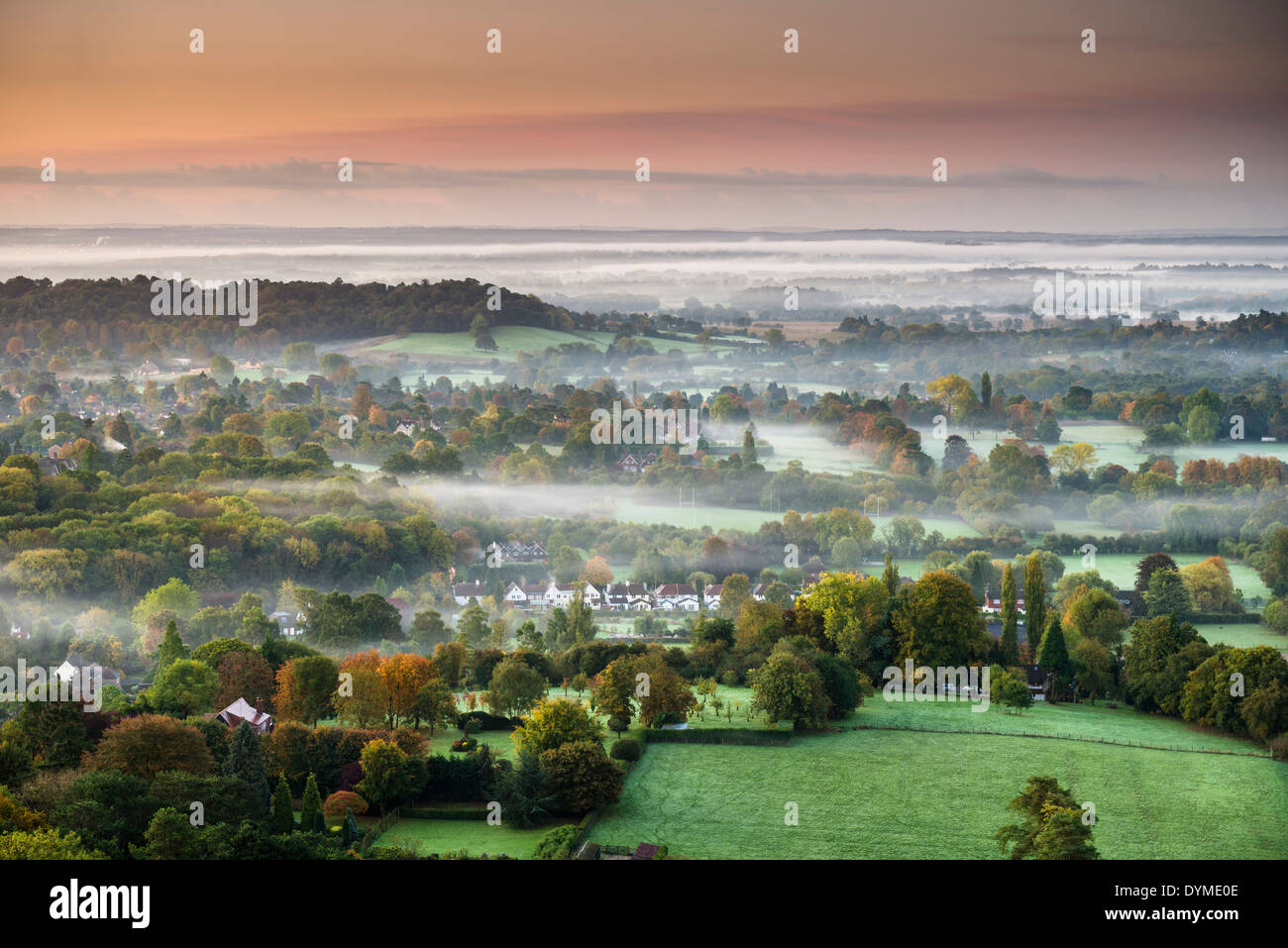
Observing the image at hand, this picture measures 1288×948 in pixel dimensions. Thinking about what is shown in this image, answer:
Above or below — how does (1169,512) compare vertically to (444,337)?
below

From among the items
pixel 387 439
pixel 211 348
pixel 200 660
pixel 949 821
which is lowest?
pixel 949 821

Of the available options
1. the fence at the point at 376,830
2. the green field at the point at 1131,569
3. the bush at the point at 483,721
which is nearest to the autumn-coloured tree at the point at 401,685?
the bush at the point at 483,721

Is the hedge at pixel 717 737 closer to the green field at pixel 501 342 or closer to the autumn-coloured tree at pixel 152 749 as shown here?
the autumn-coloured tree at pixel 152 749

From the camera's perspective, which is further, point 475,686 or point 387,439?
point 387,439
